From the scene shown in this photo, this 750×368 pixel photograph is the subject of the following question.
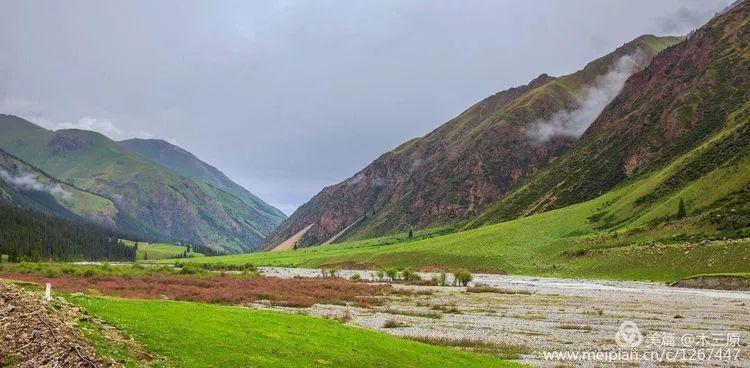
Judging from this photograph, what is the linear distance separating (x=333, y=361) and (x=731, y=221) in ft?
340

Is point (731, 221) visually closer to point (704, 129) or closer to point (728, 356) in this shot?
point (728, 356)

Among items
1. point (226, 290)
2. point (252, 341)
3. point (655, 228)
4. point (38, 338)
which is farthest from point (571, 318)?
point (655, 228)

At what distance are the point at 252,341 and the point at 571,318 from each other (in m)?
34.8

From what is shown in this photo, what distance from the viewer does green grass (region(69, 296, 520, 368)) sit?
20.6 meters

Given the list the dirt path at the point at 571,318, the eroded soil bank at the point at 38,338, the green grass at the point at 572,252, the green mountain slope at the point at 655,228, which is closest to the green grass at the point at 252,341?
the eroded soil bank at the point at 38,338

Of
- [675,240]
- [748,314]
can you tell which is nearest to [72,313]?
[748,314]

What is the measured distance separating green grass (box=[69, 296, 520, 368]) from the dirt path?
8582 millimetres

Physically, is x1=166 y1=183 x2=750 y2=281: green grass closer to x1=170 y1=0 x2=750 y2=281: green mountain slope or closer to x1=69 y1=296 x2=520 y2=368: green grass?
x1=170 y1=0 x2=750 y2=281: green mountain slope

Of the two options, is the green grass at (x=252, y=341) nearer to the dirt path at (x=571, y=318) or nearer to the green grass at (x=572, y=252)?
the dirt path at (x=571, y=318)

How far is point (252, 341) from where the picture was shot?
921 inches

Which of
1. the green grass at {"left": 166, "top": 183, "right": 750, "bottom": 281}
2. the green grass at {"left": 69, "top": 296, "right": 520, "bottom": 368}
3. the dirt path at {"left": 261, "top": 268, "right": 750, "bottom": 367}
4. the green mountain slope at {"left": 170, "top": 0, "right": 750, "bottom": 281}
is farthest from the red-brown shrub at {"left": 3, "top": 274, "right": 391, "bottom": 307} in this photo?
the green mountain slope at {"left": 170, "top": 0, "right": 750, "bottom": 281}

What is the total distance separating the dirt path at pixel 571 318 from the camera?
34.6 metres

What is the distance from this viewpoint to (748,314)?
49.9m

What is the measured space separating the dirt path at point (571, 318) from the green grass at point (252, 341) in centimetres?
858
